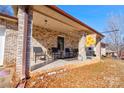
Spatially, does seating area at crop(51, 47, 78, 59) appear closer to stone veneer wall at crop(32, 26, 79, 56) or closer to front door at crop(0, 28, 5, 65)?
stone veneer wall at crop(32, 26, 79, 56)

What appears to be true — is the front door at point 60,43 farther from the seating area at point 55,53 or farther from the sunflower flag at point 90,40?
the sunflower flag at point 90,40

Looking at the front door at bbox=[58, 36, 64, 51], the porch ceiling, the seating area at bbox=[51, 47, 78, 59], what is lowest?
the seating area at bbox=[51, 47, 78, 59]

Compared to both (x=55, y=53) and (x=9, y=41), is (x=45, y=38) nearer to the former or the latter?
(x=55, y=53)

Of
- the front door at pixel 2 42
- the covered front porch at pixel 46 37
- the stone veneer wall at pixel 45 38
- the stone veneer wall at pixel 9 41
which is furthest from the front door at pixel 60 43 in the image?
the front door at pixel 2 42

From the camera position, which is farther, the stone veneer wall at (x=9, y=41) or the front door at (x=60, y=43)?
the front door at (x=60, y=43)

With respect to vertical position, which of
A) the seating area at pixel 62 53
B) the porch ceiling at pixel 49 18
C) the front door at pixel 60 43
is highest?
the porch ceiling at pixel 49 18

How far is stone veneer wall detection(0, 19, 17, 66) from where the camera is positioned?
7.70 m

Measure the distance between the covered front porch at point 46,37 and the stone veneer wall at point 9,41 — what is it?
1.10 meters

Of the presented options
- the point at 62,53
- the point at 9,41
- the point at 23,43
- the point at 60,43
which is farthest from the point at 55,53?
the point at 23,43

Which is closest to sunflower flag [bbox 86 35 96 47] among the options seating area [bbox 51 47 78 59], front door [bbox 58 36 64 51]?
seating area [bbox 51 47 78 59]

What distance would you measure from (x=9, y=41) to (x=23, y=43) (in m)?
3.22

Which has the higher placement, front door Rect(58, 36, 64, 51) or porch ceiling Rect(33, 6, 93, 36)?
porch ceiling Rect(33, 6, 93, 36)

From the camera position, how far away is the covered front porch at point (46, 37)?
5.12m

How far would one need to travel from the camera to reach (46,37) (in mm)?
10617
